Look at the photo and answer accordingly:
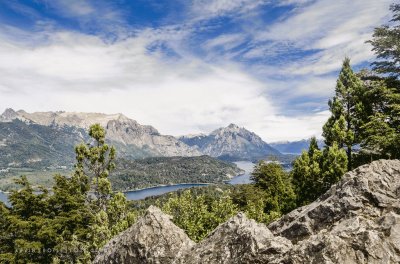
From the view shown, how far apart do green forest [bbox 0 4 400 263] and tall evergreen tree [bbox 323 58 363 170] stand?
0.13m

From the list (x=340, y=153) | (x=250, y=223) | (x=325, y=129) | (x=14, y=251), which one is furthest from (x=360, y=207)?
(x=14, y=251)

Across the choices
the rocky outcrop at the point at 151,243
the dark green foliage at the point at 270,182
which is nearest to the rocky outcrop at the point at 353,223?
the rocky outcrop at the point at 151,243

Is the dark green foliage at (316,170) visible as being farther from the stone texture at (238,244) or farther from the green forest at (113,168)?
the stone texture at (238,244)

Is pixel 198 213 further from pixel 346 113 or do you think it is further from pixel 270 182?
pixel 270 182

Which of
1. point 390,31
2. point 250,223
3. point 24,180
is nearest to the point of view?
point 250,223

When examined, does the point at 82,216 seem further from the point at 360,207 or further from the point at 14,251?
the point at 360,207

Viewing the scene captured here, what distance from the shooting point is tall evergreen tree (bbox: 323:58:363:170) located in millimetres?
44656

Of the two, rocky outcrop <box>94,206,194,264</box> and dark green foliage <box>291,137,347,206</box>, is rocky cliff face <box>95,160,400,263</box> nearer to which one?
rocky outcrop <box>94,206,194,264</box>

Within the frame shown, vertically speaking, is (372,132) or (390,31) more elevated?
(390,31)

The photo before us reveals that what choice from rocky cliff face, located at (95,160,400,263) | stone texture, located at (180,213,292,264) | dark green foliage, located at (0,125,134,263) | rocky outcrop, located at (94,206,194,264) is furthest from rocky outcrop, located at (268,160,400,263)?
dark green foliage, located at (0,125,134,263)

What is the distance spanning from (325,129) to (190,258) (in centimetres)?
3779

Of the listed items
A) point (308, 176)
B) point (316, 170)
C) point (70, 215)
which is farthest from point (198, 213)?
point (70, 215)

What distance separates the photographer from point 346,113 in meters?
47.5

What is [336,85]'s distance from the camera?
48062mm
